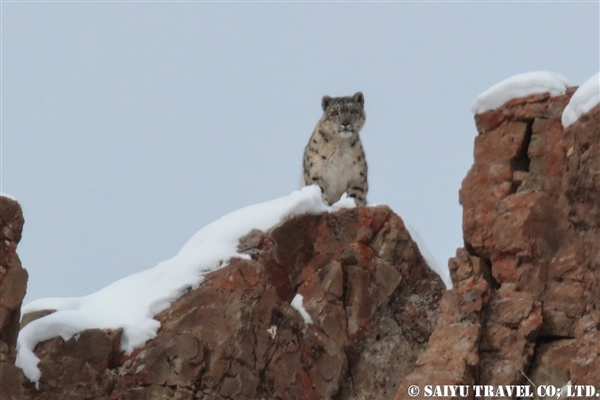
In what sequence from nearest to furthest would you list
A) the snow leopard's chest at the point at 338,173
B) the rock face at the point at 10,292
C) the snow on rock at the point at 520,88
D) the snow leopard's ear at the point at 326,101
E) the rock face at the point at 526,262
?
the rock face at the point at 526,262
the snow on rock at the point at 520,88
the rock face at the point at 10,292
the snow leopard's chest at the point at 338,173
the snow leopard's ear at the point at 326,101

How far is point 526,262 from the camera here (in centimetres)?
1040

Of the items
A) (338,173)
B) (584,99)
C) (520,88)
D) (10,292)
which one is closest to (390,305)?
(520,88)

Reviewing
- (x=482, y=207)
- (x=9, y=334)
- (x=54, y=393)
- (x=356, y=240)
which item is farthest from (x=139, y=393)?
(x=482, y=207)

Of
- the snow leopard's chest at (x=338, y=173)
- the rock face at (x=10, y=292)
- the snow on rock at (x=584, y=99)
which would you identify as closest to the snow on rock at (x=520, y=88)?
the snow on rock at (x=584, y=99)

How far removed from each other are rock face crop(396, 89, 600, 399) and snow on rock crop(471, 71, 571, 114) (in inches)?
4.0

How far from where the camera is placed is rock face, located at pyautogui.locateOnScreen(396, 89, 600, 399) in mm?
9758

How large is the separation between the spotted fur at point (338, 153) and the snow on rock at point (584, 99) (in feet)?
25.8

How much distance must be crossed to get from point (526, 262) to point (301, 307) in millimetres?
4022

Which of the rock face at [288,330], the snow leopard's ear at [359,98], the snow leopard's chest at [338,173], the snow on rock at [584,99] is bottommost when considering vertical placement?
the rock face at [288,330]

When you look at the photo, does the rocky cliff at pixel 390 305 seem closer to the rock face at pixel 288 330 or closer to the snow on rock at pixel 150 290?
the rock face at pixel 288 330

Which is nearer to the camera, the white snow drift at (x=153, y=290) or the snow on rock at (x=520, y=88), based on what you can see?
the snow on rock at (x=520, y=88)

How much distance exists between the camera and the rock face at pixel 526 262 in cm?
976

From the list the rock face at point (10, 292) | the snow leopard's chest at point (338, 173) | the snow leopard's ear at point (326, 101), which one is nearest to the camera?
the rock face at point (10, 292)

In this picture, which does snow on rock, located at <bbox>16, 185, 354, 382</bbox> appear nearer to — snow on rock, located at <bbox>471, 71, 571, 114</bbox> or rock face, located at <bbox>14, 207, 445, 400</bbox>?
rock face, located at <bbox>14, 207, 445, 400</bbox>
